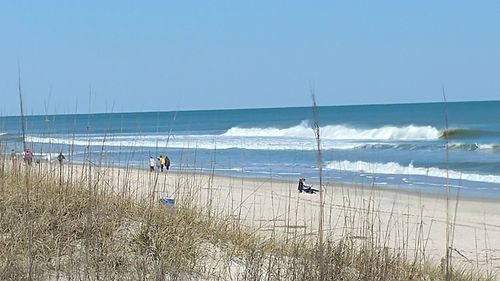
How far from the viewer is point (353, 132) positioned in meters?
62.2

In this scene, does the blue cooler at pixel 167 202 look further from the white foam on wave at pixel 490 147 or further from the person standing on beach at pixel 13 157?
the white foam on wave at pixel 490 147

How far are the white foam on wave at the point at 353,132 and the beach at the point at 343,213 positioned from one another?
32.7 metres

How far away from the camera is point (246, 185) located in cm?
2227

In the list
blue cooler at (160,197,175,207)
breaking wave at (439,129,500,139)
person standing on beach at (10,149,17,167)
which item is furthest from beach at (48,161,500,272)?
breaking wave at (439,129,500,139)

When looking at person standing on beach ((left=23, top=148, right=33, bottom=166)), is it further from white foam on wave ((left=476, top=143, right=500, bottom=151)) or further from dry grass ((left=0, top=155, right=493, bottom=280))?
white foam on wave ((left=476, top=143, right=500, bottom=151))

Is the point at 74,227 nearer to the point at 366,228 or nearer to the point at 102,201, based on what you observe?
the point at 102,201

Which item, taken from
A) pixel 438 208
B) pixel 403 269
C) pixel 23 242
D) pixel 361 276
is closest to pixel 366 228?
pixel 403 269

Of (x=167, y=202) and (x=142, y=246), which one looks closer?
(x=142, y=246)

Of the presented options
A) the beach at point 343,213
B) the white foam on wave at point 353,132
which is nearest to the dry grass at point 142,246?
the beach at point 343,213

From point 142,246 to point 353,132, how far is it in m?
57.6

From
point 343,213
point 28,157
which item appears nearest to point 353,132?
point 343,213

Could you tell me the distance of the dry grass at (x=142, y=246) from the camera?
4863 millimetres

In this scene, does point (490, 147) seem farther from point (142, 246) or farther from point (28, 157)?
point (142, 246)

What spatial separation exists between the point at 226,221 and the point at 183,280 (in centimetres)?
149
